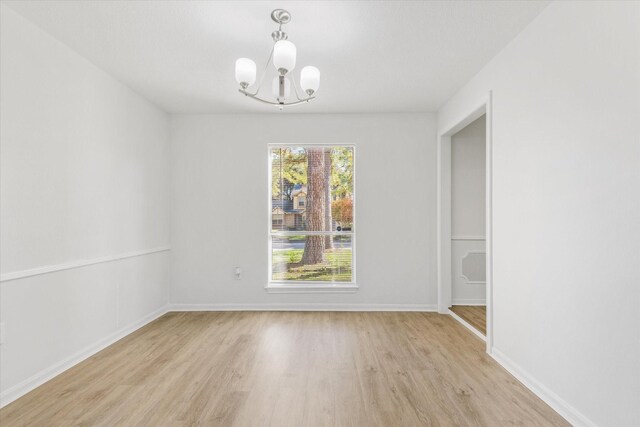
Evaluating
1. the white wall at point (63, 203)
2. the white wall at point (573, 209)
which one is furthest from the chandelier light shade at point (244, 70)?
the white wall at point (573, 209)

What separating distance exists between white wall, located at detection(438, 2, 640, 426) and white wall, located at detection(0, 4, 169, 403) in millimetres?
3572

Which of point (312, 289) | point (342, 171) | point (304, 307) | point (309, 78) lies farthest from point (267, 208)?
point (309, 78)

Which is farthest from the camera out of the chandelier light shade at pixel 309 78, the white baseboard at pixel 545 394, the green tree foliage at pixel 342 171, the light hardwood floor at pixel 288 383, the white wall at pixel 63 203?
the green tree foliage at pixel 342 171

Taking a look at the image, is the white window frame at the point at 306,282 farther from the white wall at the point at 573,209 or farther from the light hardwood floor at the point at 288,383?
the white wall at the point at 573,209

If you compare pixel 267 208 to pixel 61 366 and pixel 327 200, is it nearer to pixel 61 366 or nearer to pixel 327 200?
pixel 327 200

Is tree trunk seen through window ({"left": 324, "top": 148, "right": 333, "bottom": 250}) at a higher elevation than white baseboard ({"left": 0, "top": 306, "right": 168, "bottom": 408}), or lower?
higher

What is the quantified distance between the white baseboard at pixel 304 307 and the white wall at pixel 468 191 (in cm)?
84

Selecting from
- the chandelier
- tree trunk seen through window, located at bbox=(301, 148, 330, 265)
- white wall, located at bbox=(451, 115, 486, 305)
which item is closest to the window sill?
tree trunk seen through window, located at bbox=(301, 148, 330, 265)

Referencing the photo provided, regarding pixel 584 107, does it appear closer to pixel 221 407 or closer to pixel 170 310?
pixel 221 407

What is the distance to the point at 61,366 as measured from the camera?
285 centimetres

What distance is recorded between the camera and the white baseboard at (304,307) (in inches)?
187

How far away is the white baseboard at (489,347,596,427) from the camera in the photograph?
6.87ft

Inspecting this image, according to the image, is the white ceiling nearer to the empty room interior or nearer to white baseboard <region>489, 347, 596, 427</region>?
the empty room interior

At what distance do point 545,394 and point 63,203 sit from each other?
3840 mm
